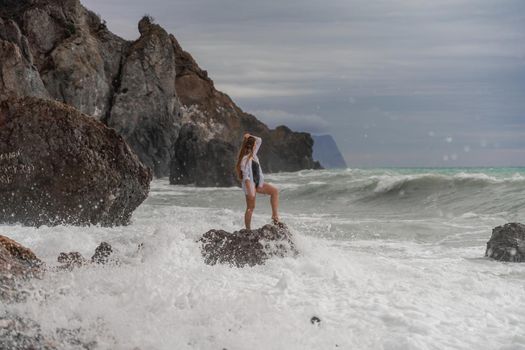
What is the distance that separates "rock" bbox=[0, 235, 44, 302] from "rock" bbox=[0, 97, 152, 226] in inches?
243

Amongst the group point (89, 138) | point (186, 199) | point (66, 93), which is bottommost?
point (186, 199)

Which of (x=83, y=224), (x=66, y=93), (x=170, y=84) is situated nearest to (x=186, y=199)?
(x=83, y=224)

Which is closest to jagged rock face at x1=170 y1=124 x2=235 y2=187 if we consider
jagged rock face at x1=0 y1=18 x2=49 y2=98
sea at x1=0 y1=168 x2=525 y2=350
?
jagged rock face at x1=0 y1=18 x2=49 y2=98

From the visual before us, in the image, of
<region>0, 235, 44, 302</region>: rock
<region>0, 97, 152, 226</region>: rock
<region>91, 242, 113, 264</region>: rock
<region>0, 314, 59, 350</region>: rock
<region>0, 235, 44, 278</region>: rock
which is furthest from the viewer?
<region>0, 97, 152, 226</region>: rock

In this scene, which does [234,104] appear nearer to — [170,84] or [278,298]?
[170,84]

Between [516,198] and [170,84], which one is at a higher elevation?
[170,84]

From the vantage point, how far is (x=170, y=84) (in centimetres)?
4919

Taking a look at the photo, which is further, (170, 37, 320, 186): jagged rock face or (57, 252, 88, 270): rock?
(170, 37, 320, 186): jagged rock face

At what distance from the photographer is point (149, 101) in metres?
47.2

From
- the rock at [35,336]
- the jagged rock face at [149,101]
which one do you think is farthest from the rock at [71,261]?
the jagged rock face at [149,101]

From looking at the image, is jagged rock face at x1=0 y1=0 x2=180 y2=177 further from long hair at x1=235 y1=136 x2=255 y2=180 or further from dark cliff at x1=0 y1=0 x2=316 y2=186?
long hair at x1=235 y1=136 x2=255 y2=180

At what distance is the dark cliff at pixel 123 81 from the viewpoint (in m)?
36.7

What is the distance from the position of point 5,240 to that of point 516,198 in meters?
Result: 18.3

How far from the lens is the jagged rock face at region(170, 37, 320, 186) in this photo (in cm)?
3828
